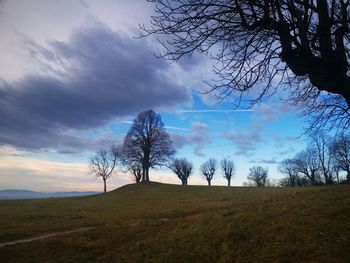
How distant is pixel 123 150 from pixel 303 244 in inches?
2292

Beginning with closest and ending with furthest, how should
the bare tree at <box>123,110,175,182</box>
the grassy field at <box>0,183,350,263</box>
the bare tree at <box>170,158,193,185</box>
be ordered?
the grassy field at <box>0,183,350,263</box> → the bare tree at <box>123,110,175,182</box> → the bare tree at <box>170,158,193,185</box>

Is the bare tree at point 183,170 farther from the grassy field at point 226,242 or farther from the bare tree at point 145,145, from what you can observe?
the grassy field at point 226,242

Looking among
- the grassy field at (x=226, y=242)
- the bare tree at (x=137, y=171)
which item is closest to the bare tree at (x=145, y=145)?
the bare tree at (x=137, y=171)

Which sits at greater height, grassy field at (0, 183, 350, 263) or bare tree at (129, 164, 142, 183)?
bare tree at (129, 164, 142, 183)

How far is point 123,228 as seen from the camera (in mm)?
16828

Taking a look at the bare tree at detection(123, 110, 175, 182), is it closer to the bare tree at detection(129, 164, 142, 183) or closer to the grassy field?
the bare tree at detection(129, 164, 142, 183)

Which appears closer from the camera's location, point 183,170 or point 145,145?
point 145,145

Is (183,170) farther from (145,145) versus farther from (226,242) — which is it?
(226,242)

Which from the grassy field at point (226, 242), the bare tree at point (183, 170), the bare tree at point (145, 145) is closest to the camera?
the grassy field at point (226, 242)

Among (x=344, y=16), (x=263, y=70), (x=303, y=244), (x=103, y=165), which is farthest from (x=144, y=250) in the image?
(x=103, y=165)

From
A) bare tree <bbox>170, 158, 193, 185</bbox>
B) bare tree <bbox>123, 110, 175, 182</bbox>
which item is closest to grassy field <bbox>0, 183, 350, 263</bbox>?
bare tree <bbox>123, 110, 175, 182</bbox>

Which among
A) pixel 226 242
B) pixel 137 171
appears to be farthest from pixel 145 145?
pixel 226 242

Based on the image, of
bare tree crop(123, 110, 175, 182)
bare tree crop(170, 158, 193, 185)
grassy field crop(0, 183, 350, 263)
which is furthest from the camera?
bare tree crop(170, 158, 193, 185)

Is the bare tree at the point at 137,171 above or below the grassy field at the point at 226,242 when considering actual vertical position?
above
